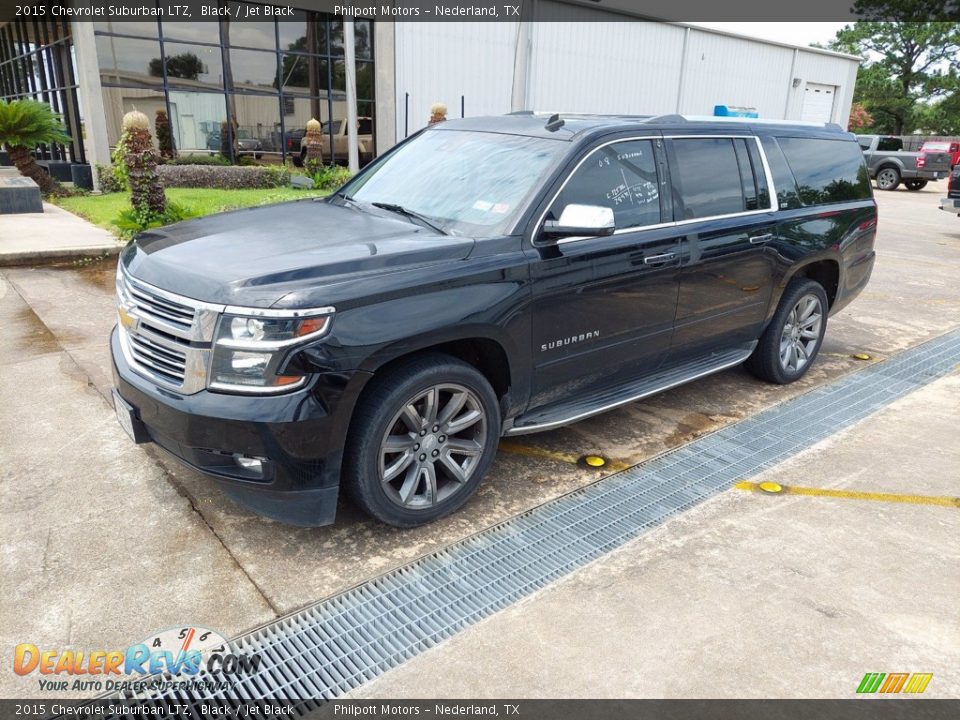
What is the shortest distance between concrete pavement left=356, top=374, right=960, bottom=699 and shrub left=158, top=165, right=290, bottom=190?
14.4 m

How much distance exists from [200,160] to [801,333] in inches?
643

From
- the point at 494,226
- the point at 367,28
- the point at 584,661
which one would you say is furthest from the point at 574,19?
the point at 584,661

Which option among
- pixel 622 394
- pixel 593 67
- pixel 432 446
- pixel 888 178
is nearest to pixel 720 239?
pixel 622 394

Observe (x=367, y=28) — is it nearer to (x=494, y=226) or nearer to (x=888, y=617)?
(x=494, y=226)

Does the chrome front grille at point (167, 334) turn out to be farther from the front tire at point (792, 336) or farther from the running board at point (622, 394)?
the front tire at point (792, 336)

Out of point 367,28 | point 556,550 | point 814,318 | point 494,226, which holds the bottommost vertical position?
point 556,550

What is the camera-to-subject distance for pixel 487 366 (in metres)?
3.65

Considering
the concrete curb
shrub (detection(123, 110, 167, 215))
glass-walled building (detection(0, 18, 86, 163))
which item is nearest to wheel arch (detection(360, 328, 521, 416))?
the concrete curb

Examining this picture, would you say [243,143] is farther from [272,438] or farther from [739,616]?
[739,616]

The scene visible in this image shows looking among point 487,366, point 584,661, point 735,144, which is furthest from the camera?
point 735,144

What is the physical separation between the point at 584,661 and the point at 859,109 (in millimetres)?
55231

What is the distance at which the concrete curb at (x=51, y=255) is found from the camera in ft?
28.6

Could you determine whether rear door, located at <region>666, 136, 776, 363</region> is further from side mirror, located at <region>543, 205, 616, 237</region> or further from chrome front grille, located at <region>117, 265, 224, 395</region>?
chrome front grille, located at <region>117, 265, 224, 395</region>

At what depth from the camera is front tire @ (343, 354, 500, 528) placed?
10.3 feet
